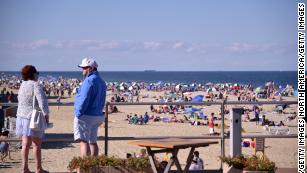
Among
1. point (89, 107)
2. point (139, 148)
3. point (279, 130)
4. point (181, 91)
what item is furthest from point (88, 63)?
point (181, 91)

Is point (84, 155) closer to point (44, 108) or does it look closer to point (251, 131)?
point (44, 108)

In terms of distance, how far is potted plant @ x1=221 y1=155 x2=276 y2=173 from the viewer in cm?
634

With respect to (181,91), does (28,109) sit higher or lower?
higher

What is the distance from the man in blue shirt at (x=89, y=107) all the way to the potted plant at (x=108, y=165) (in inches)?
21.4

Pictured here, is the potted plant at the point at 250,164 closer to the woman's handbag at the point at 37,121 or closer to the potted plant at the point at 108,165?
the potted plant at the point at 108,165

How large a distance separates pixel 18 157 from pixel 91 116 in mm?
8692

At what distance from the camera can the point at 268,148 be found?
1881 cm

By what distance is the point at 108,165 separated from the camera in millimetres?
6250

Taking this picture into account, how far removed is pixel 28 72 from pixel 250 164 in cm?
287

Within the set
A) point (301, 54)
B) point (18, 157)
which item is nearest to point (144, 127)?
point (18, 157)

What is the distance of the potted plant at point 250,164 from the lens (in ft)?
20.8

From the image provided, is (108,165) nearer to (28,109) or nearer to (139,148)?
(28,109)

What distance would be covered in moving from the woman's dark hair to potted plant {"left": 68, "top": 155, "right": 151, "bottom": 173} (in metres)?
1.32

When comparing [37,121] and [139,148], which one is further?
[139,148]
